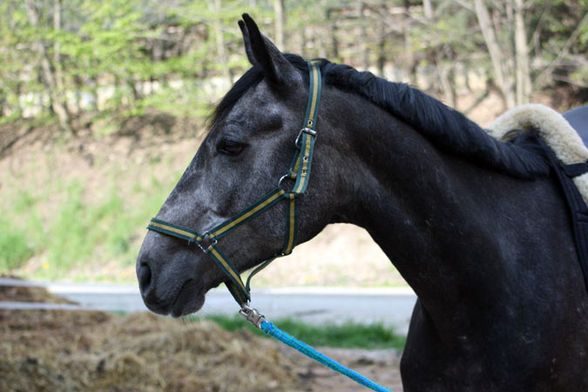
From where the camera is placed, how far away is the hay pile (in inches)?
182

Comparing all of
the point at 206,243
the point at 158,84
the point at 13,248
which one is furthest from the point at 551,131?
the point at 158,84

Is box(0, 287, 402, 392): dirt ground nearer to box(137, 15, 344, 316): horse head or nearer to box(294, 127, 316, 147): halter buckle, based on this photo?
box(137, 15, 344, 316): horse head

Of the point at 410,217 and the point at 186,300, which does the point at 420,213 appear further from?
the point at 186,300

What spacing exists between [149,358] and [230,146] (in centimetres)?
375

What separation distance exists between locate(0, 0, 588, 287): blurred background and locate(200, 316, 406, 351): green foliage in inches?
139

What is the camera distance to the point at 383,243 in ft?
7.04

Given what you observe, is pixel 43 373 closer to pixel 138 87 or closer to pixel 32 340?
pixel 32 340

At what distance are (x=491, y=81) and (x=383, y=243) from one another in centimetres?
1565

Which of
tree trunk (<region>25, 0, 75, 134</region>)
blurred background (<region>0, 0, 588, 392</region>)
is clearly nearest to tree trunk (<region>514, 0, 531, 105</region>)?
blurred background (<region>0, 0, 588, 392</region>)

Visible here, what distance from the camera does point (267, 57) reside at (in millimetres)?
1957

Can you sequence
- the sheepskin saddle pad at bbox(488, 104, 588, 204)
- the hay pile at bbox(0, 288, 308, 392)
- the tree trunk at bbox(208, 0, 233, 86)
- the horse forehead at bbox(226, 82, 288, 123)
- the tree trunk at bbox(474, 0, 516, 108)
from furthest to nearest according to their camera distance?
the tree trunk at bbox(208, 0, 233, 86) < the tree trunk at bbox(474, 0, 516, 108) < the hay pile at bbox(0, 288, 308, 392) < the sheepskin saddle pad at bbox(488, 104, 588, 204) < the horse forehead at bbox(226, 82, 288, 123)

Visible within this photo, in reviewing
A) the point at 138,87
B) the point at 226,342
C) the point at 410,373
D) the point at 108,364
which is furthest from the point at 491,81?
the point at 410,373

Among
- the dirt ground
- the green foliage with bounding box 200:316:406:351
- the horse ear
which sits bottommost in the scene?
the green foliage with bounding box 200:316:406:351

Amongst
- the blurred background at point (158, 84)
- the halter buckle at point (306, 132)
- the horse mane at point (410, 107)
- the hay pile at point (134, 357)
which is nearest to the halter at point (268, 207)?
the halter buckle at point (306, 132)
